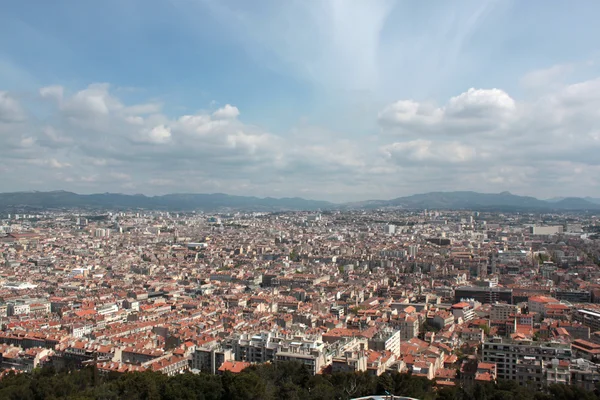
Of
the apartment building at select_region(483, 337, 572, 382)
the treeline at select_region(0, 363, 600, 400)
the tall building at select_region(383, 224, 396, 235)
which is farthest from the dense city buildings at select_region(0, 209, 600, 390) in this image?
the tall building at select_region(383, 224, 396, 235)

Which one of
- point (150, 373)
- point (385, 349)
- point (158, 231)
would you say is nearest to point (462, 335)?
point (385, 349)

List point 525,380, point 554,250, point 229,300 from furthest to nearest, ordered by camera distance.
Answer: point 554,250
point 229,300
point 525,380

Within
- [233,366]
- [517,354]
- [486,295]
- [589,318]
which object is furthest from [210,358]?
[486,295]

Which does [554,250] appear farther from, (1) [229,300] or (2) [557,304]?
(1) [229,300]

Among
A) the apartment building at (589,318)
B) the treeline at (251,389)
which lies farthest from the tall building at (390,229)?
the treeline at (251,389)

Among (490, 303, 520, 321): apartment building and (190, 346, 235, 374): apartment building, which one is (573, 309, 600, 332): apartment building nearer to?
(490, 303, 520, 321): apartment building

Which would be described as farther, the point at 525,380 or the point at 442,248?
the point at 442,248

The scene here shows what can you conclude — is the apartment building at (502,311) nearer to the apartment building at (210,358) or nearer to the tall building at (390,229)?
the apartment building at (210,358)
